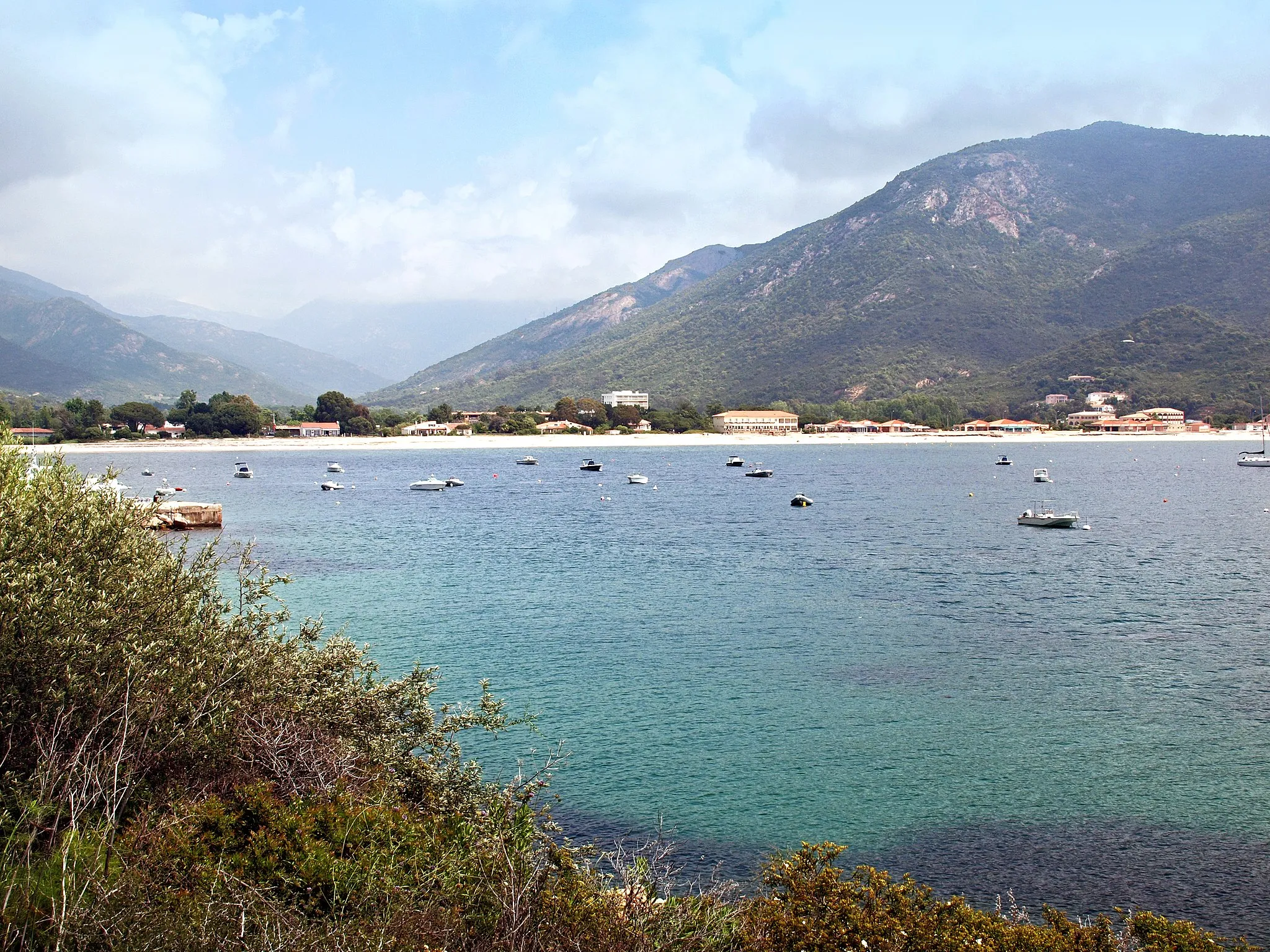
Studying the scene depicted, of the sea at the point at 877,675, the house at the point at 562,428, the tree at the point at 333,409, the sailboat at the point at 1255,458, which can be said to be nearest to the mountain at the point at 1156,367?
the sailboat at the point at 1255,458

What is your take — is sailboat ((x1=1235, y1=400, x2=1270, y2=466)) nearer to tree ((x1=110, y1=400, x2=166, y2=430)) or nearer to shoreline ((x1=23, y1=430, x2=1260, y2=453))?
shoreline ((x1=23, y1=430, x2=1260, y2=453))

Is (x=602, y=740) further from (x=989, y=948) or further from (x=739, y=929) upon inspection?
(x=989, y=948)

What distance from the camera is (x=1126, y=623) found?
2641 centimetres

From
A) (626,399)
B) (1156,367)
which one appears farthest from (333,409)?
(1156,367)

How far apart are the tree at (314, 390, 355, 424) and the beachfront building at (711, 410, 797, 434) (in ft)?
199

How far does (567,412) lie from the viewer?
537ft

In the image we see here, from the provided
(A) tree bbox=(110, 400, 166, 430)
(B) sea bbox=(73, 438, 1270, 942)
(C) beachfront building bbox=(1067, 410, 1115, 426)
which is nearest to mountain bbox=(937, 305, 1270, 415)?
(C) beachfront building bbox=(1067, 410, 1115, 426)

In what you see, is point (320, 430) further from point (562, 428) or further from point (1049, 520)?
point (1049, 520)

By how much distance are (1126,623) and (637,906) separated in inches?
889

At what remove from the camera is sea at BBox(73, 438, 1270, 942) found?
13.4 meters

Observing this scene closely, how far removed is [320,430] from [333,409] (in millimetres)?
4832

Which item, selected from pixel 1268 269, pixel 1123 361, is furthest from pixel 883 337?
pixel 1268 269

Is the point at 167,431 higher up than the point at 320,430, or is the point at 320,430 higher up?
the point at 320,430

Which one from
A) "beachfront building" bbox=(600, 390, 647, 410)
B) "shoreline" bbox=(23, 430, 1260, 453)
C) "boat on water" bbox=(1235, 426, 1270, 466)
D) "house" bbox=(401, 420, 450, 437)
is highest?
"beachfront building" bbox=(600, 390, 647, 410)
